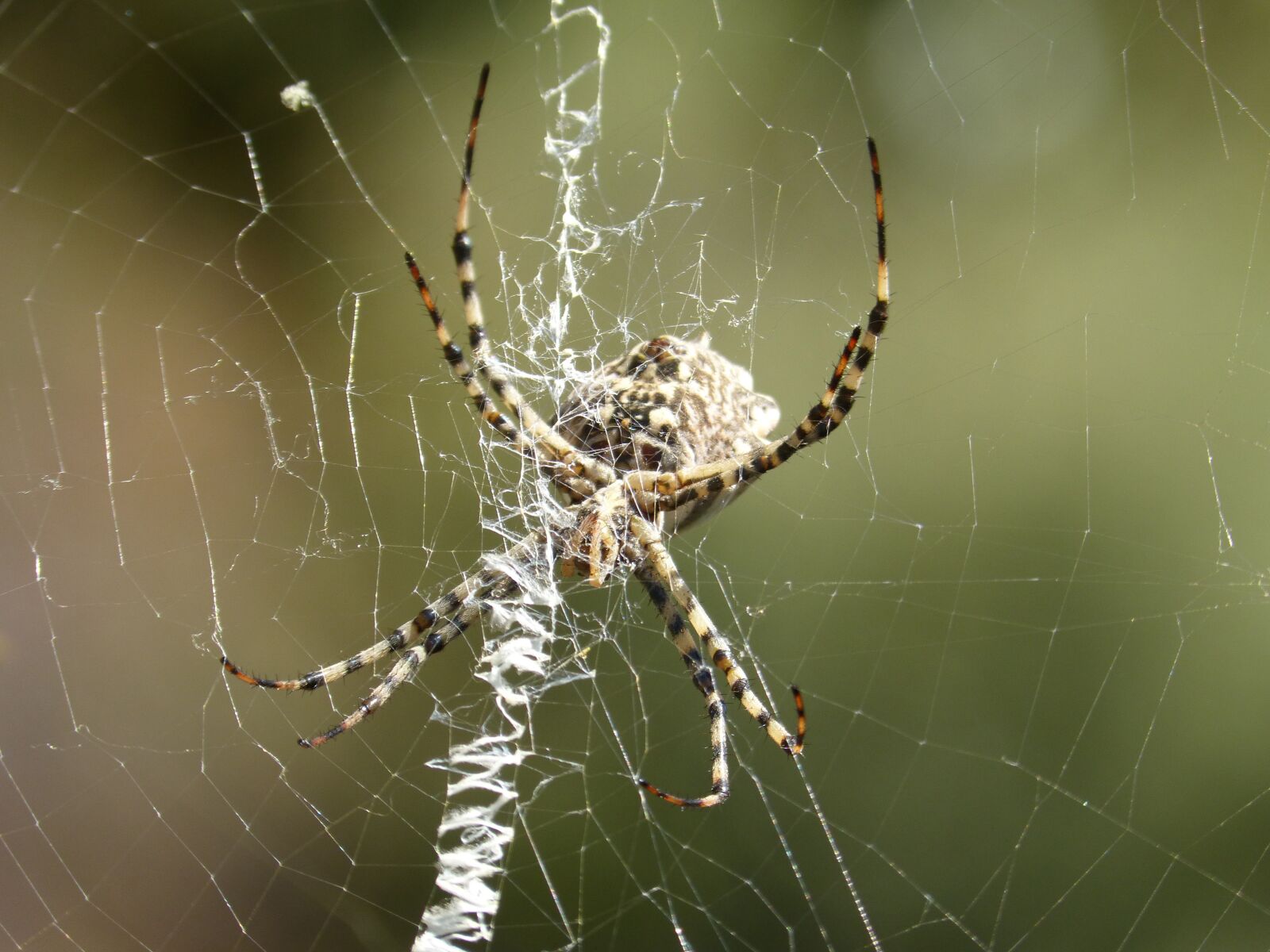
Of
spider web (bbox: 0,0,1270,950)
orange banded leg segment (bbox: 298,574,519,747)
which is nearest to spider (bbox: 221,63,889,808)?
orange banded leg segment (bbox: 298,574,519,747)

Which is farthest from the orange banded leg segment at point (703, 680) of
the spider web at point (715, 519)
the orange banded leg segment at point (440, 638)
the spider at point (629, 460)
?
the spider web at point (715, 519)

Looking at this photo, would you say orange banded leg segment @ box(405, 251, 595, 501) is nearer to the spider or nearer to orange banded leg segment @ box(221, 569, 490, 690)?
the spider

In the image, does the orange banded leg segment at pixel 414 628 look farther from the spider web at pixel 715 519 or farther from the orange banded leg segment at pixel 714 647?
the spider web at pixel 715 519

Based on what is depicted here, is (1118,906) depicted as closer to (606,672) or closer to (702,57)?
(606,672)

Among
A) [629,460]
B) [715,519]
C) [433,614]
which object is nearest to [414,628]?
[433,614]

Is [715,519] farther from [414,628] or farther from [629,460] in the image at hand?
[414,628]
